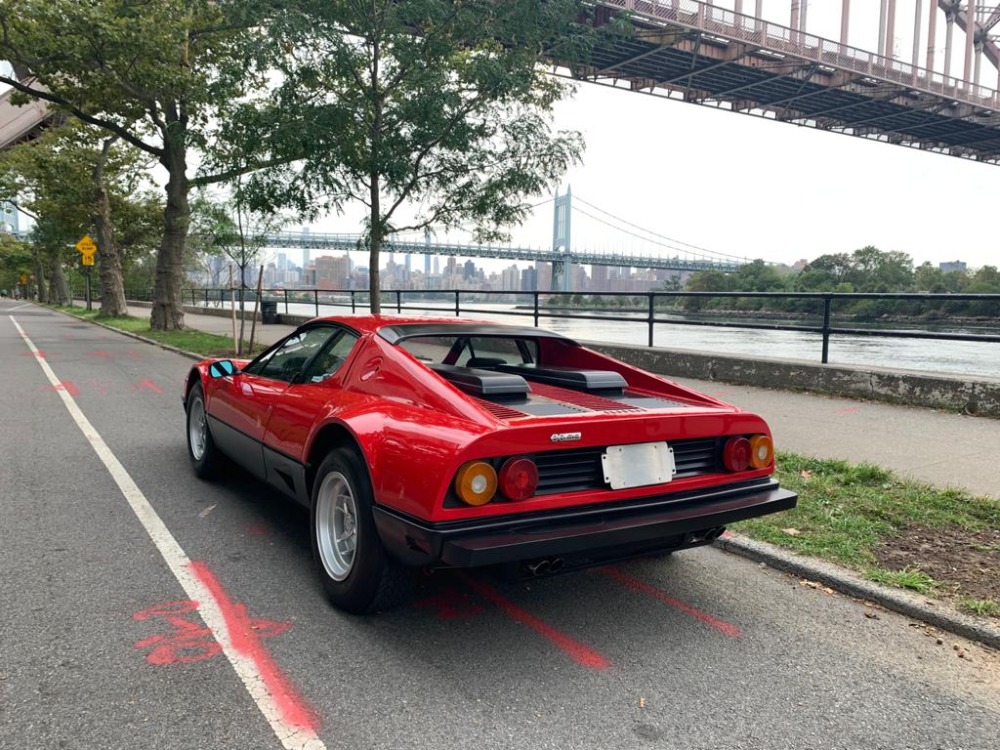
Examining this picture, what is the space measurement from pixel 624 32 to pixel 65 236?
39.2m

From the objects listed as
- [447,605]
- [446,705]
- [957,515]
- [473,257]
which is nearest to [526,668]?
[446,705]

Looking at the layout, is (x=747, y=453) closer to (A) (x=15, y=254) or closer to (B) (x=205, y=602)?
(B) (x=205, y=602)

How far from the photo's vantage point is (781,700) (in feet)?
8.61

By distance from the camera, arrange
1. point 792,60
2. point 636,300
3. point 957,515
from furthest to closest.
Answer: point 792,60, point 636,300, point 957,515

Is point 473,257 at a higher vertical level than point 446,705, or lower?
higher

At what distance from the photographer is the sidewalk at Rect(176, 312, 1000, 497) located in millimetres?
Result: 5270

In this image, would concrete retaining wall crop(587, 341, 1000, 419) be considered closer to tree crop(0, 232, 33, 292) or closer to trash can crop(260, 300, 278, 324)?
trash can crop(260, 300, 278, 324)

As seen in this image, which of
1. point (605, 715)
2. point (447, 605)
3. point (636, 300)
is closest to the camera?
point (605, 715)

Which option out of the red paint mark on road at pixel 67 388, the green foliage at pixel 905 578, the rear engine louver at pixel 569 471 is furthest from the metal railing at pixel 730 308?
the red paint mark on road at pixel 67 388

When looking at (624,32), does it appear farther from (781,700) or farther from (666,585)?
(781,700)

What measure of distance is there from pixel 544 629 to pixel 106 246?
32564mm

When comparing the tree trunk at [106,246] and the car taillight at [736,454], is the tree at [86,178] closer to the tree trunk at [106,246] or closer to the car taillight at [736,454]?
the tree trunk at [106,246]

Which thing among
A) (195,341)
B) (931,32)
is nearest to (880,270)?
(195,341)

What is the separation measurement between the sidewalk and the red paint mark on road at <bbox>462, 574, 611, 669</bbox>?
3.23 metres
